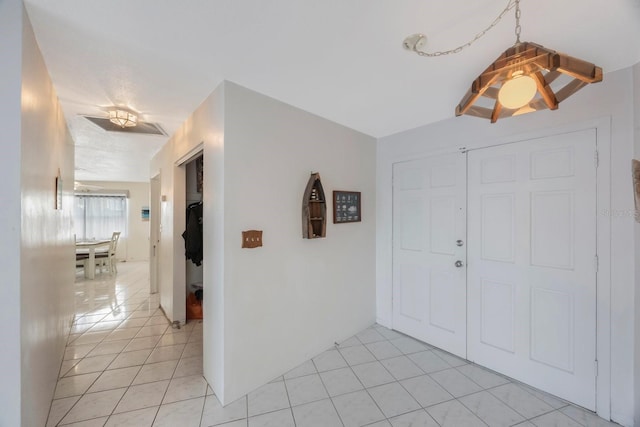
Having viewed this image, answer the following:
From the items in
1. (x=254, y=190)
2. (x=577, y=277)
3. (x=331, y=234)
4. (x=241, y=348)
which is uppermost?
(x=254, y=190)

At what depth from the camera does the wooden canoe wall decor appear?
236 cm

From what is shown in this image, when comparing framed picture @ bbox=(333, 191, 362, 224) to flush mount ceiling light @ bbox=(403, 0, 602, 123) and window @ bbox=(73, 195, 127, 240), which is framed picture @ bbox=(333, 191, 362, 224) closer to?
flush mount ceiling light @ bbox=(403, 0, 602, 123)

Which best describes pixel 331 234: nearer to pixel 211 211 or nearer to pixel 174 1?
pixel 211 211

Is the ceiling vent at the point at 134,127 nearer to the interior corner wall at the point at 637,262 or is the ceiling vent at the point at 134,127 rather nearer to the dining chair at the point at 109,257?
the interior corner wall at the point at 637,262

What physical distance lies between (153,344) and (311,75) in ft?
10.0

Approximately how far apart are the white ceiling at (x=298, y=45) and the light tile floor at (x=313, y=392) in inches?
92.4

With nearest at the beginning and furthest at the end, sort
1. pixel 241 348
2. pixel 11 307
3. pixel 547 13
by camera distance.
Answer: pixel 11 307, pixel 547 13, pixel 241 348

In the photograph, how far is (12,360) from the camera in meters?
1.15

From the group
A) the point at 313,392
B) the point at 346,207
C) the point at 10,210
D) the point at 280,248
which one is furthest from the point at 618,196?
the point at 10,210

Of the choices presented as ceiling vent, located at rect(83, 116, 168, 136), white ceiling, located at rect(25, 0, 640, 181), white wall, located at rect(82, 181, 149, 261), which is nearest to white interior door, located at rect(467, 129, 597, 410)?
white ceiling, located at rect(25, 0, 640, 181)

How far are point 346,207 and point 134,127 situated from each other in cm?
249

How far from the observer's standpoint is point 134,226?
769 centimetres

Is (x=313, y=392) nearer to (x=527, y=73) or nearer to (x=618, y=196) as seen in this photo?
(x=527, y=73)

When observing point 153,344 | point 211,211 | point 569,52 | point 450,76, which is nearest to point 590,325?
point 569,52
